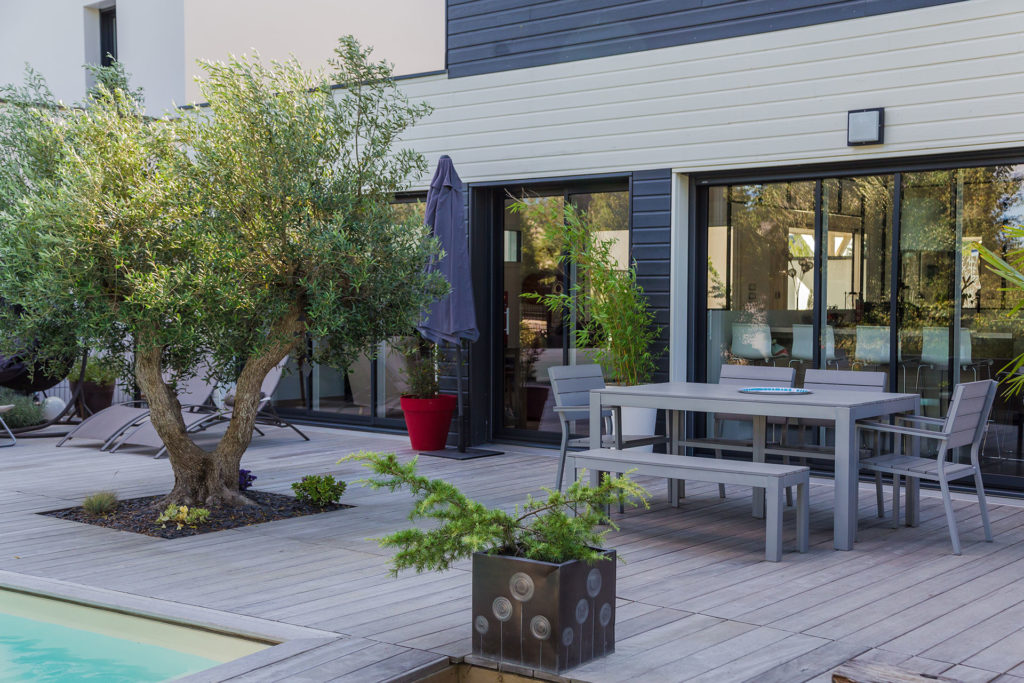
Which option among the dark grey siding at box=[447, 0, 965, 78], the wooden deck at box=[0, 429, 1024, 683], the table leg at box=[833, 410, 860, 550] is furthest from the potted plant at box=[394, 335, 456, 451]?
the table leg at box=[833, 410, 860, 550]

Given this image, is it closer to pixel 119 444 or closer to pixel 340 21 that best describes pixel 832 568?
pixel 119 444

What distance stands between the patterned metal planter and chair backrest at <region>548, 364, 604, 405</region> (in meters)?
3.19

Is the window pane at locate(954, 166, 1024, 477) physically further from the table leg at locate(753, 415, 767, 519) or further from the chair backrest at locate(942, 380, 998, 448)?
the table leg at locate(753, 415, 767, 519)

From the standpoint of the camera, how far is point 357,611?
13.6ft


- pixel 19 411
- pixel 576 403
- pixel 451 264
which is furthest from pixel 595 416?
pixel 19 411

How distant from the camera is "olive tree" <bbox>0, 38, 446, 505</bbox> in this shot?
5305 millimetres

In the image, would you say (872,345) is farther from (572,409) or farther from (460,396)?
(460,396)

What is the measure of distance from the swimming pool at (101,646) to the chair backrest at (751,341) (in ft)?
16.4

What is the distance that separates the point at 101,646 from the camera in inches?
156

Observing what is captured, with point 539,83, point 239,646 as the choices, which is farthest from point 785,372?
point 239,646

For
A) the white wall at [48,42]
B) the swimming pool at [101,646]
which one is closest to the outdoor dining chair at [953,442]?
the swimming pool at [101,646]

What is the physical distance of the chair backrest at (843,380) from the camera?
6316 millimetres

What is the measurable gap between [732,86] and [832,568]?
4010 mm

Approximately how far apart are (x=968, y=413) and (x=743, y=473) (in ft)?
4.11
